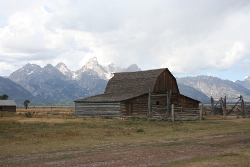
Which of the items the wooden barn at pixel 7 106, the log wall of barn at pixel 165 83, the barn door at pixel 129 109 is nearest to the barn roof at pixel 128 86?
the log wall of barn at pixel 165 83

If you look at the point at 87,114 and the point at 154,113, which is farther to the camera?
the point at 87,114

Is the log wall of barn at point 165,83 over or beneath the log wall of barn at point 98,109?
over

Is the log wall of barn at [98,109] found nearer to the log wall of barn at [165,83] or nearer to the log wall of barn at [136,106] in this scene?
the log wall of barn at [136,106]

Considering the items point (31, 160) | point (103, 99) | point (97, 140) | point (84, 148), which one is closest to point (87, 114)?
point (103, 99)

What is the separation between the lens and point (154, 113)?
1720 inches

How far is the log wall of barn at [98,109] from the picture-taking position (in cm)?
4532

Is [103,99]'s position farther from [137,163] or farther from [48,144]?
[137,163]

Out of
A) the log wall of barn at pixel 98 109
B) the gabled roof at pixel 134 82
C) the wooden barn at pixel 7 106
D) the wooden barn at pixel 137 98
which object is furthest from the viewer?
the wooden barn at pixel 7 106

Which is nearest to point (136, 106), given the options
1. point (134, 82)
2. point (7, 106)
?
point (134, 82)

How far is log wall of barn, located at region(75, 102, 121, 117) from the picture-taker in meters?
45.3

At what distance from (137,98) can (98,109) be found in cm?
655

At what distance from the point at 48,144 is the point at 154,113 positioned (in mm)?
26896

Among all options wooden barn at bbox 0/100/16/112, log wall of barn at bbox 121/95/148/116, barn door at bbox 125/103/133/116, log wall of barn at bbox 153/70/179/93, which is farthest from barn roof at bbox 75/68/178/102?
wooden barn at bbox 0/100/16/112

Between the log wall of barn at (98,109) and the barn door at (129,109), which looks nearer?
the barn door at (129,109)
